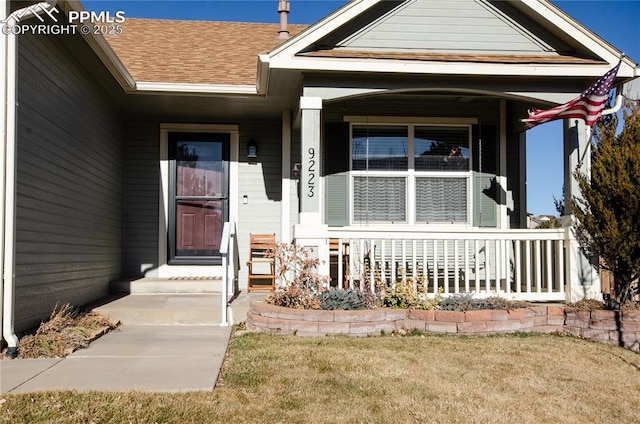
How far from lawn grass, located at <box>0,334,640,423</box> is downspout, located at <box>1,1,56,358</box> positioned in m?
1.27

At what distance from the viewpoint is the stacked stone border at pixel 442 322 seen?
5461 mm

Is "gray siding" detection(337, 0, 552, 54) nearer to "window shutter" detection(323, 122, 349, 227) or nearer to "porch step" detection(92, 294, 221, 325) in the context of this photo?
"window shutter" detection(323, 122, 349, 227)

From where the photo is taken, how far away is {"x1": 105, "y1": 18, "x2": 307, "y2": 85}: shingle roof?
7500 mm

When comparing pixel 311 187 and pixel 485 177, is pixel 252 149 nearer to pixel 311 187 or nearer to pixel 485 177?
pixel 311 187

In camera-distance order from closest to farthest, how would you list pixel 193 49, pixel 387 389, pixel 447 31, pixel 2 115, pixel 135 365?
1. pixel 387 389
2. pixel 135 365
3. pixel 2 115
4. pixel 447 31
5. pixel 193 49

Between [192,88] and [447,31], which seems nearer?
[447,31]

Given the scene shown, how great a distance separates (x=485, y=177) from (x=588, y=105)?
7.42ft

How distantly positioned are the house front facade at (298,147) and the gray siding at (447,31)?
2 cm

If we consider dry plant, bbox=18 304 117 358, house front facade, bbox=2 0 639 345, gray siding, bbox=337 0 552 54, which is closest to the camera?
dry plant, bbox=18 304 117 358

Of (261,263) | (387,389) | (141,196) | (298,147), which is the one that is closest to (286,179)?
(298,147)

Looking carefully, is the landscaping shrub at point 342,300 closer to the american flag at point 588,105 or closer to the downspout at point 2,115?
the american flag at point 588,105

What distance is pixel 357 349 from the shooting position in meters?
4.82

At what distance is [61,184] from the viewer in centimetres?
583

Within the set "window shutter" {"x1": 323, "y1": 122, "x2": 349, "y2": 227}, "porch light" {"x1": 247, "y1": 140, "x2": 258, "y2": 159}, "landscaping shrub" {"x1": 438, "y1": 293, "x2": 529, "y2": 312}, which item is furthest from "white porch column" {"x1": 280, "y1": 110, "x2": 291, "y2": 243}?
"landscaping shrub" {"x1": 438, "y1": 293, "x2": 529, "y2": 312}
